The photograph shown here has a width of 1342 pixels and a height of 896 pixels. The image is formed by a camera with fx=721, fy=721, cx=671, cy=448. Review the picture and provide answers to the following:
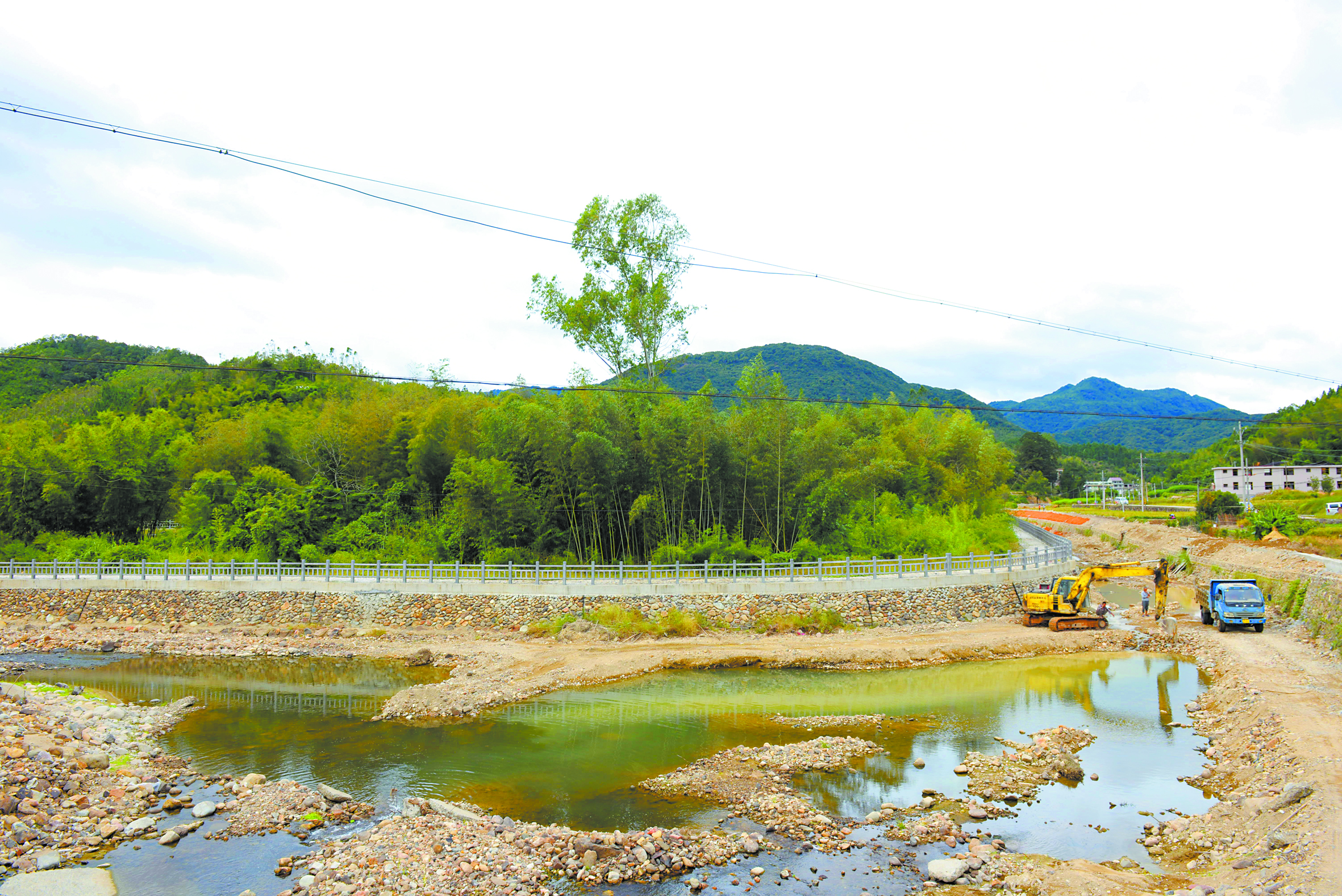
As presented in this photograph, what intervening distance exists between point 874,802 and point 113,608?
26.2 m

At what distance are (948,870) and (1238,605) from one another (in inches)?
689

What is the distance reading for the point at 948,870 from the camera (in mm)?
7852

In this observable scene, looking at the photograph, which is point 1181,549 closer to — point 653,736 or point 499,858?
point 653,736

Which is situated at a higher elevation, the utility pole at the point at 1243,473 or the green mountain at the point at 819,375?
the green mountain at the point at 819,375

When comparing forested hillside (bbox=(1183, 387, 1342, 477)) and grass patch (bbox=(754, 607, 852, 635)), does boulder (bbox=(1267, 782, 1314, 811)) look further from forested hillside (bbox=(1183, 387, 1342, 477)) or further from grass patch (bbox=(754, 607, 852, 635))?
forested hillside (bbox=(1183, 387, 1342, 477))

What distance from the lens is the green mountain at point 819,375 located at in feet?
304

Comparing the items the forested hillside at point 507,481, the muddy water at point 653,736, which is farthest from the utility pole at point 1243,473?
the muddy water at point 653,736

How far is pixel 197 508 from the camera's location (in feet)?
90.6

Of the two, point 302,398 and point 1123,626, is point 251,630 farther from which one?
point 1123,626

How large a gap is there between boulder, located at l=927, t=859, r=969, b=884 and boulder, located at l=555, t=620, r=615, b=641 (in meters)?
12.9

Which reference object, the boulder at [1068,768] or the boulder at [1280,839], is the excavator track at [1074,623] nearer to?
the boulder at [1068,768]

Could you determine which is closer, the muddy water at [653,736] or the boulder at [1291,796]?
the boulder at [1291,796]

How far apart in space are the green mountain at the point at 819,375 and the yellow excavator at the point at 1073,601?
192 feet

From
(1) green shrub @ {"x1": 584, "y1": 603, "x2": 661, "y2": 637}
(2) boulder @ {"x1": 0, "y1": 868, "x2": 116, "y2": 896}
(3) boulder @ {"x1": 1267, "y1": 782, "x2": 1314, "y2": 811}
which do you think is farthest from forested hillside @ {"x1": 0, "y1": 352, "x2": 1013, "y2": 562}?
(3) boulder @ {"x1": 1267, "y1": 782, "x2": 1314, "y2": 811}
